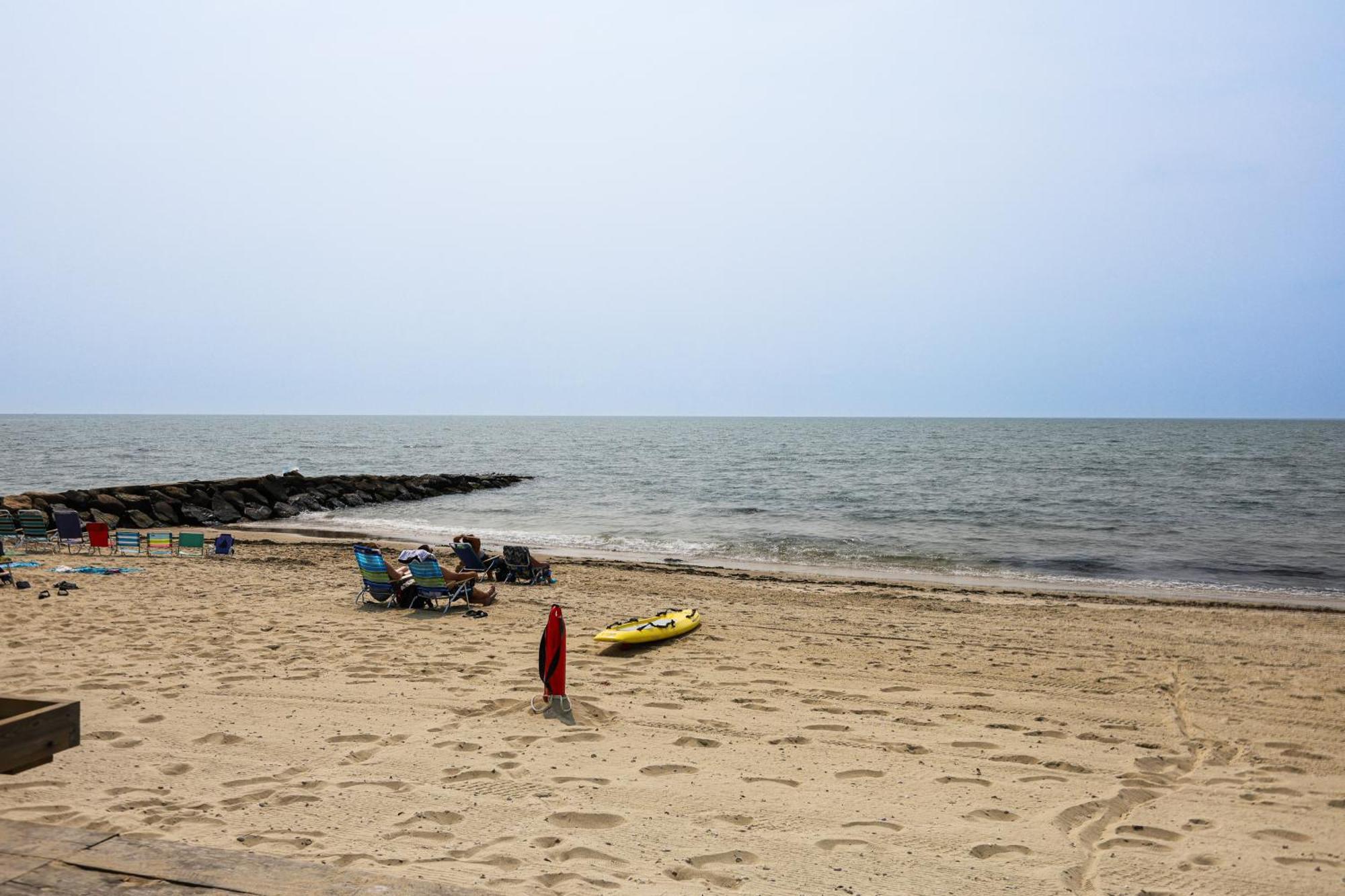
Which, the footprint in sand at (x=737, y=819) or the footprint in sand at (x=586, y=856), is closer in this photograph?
the footprint in sand at (x=586, y=856)

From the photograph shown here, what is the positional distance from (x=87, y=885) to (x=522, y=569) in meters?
12.1

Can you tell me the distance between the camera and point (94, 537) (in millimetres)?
17016

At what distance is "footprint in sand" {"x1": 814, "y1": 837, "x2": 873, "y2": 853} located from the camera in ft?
15.2

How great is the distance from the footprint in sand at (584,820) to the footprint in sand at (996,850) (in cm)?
199

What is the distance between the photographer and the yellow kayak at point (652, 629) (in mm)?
9461

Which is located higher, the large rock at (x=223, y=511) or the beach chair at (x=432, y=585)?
the beach chair at (x=432, y=585)

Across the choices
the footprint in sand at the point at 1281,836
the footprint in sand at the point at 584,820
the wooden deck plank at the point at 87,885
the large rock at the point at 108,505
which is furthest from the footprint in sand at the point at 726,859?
the large rock at the point at 108,505

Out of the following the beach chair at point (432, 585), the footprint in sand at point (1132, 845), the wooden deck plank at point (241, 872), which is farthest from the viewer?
the beach chair at point (432, 585)

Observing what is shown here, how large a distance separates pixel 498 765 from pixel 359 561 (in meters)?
7.08

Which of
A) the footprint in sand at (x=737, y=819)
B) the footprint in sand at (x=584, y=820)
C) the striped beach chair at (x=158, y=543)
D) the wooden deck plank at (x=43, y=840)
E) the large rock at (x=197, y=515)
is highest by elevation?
the wooden deck plank at (x=43, y=840)

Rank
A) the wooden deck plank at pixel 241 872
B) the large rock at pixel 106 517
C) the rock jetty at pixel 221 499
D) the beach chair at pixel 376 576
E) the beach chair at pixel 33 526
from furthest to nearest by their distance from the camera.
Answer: the rock jetty at pixel 221 499 < the large rock at pixel 106 517 < the beach chair at pixel 33 526 < the beach chair at pixel 376 576 < the wooden deck plank at pixel 241 872

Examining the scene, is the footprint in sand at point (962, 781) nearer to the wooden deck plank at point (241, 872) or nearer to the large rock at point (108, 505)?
the wooden deck plank at point (241, 872)

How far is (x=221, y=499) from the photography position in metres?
28.8

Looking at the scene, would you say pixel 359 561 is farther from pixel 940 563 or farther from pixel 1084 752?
pixel 940 563
